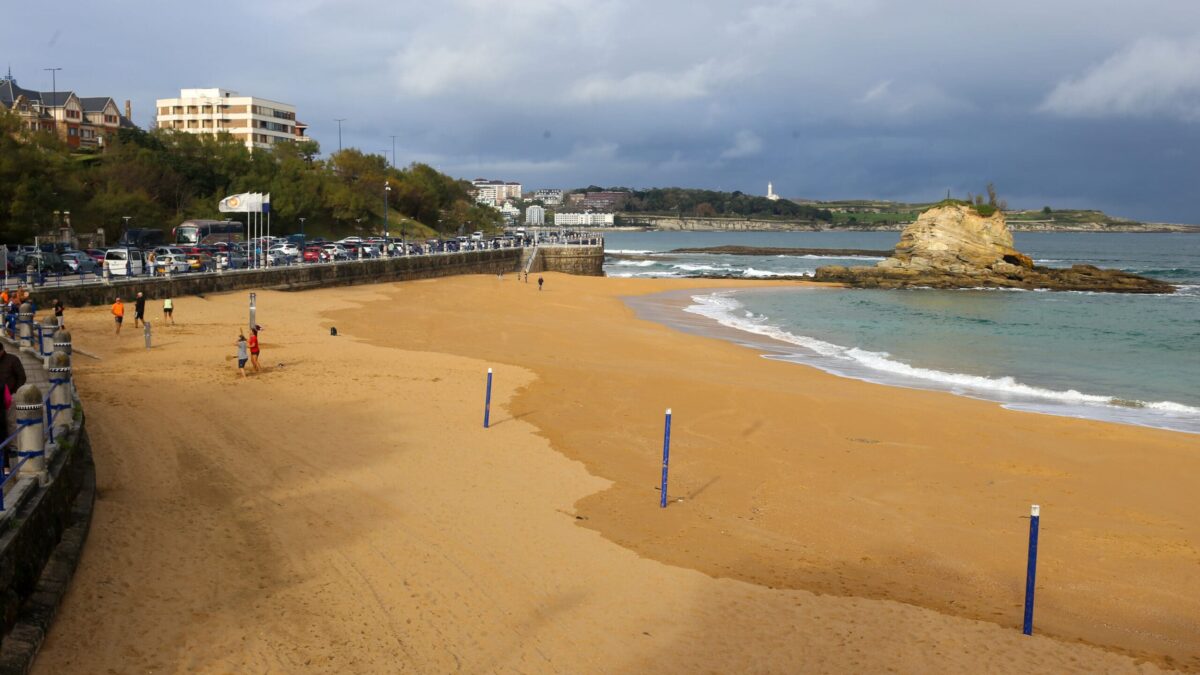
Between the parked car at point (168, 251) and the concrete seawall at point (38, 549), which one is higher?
the parked car at point (168, 251)

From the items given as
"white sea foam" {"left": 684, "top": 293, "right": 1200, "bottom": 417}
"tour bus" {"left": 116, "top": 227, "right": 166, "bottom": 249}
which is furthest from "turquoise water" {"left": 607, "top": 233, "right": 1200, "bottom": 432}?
"tour bus" {"left": 116, "top": 227, "right": 166, "bottom": 249}

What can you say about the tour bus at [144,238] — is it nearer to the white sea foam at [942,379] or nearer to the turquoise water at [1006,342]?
the turquoise water at [1006,342]

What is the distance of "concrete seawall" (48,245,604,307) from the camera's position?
31734 mm

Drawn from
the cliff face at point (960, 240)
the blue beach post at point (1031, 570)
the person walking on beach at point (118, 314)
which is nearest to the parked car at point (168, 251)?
the person walking on beach at point (118, 314)

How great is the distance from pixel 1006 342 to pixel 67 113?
317 feet

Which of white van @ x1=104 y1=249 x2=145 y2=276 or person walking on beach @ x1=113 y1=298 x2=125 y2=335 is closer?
person walking on beach @ x1=113 y1=298 x2=125 y2=335

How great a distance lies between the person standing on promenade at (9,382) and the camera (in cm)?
895

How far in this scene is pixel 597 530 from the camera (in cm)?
1097

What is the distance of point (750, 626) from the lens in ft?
28.2

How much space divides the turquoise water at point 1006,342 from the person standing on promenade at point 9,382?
19.5 meters

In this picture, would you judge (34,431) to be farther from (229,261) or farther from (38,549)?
(229,261)

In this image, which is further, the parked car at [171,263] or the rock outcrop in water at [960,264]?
the rock outcrop in water at [960,264]

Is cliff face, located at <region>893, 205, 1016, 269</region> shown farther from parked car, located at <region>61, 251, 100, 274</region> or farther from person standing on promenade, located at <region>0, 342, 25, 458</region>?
person standing on promenade, located at <region>0, 342, 25, 458</region>

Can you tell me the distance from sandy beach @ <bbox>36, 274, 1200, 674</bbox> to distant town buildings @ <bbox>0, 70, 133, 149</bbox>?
76.7 m
